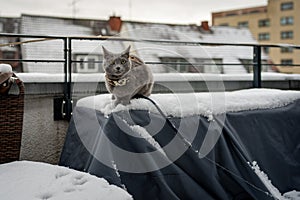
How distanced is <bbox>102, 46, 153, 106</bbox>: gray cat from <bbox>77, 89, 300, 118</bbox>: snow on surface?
72 millimetres

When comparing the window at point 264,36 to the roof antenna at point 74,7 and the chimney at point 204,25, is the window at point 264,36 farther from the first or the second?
the roof antenna at point 74,7

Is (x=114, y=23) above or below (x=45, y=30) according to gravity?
above

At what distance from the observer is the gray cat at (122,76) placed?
7.82ft

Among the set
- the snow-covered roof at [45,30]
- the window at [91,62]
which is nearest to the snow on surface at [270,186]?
the window at [91,62]

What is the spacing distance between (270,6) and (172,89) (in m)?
43.9

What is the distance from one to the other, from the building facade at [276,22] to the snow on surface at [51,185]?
4018cm

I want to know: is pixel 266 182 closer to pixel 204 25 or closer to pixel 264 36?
pixel 204 25

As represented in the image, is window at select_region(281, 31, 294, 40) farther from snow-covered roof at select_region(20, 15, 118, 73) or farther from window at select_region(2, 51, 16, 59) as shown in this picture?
window at select_region(2, 51, 16, 59)

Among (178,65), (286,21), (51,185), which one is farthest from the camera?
(286,21)

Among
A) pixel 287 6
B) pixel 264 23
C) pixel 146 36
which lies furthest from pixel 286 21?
pixel 146 36

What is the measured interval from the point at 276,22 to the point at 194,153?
1755 inches

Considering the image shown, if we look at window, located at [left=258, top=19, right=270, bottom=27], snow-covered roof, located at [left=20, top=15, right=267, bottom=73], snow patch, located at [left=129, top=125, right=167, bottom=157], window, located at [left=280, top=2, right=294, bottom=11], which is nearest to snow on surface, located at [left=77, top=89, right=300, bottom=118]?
snow patch, located at [left=129, top=125, right=167, bottom=157]

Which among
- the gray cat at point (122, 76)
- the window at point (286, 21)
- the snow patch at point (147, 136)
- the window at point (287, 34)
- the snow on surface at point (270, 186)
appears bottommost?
the snow on surface at point (270, 186)

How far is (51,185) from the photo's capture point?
1.79 meters
